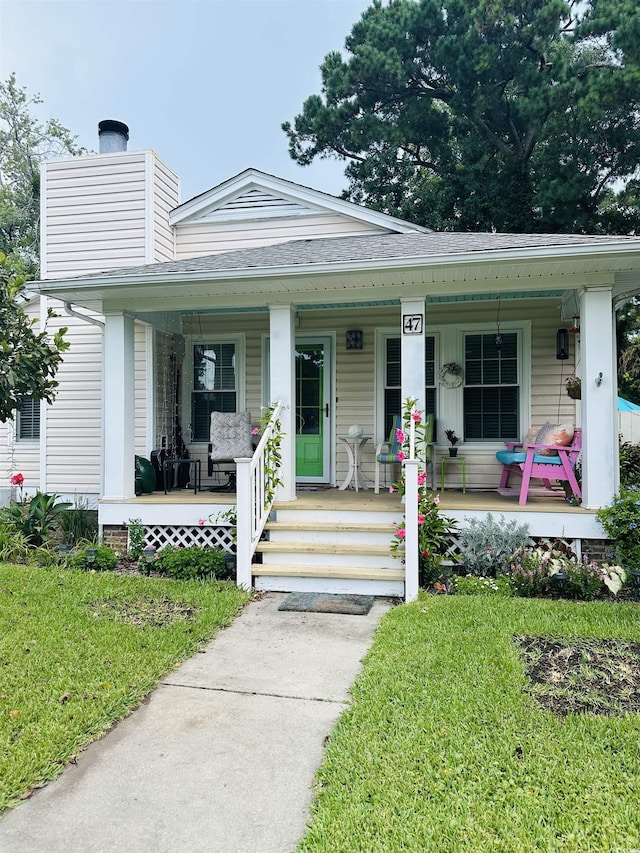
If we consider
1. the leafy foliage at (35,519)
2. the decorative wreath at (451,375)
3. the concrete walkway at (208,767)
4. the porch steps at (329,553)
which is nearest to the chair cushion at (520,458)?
the decorative wreath at (451,375)

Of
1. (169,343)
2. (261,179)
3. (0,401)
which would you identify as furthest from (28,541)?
(261,179)

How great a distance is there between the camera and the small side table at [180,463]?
7.03 meters

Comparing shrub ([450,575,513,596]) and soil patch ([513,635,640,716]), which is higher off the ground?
shrub ([450,575,513,596])

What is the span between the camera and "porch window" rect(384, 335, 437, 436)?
25.5 feet

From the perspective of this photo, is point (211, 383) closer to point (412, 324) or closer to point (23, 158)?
point (412, 324)

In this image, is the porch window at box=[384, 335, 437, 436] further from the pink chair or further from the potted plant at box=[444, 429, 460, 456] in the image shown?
the pink chair

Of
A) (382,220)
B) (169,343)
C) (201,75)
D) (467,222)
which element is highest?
(201,75)

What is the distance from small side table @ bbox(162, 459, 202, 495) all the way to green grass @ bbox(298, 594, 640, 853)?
3819 millimetres

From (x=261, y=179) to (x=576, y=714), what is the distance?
759cm

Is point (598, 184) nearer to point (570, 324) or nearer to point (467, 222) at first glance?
point (467, 222)

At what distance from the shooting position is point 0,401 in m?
5.20

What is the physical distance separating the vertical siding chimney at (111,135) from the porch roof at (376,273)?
3.41 metres

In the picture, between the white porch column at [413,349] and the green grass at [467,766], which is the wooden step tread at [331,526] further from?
the green grass at [467,766]

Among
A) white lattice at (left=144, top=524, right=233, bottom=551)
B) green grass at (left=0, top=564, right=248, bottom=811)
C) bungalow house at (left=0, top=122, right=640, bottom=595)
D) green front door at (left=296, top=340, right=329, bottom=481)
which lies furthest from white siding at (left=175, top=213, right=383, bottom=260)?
green grass at (left=0, top=564, right=248, bottom=811)
